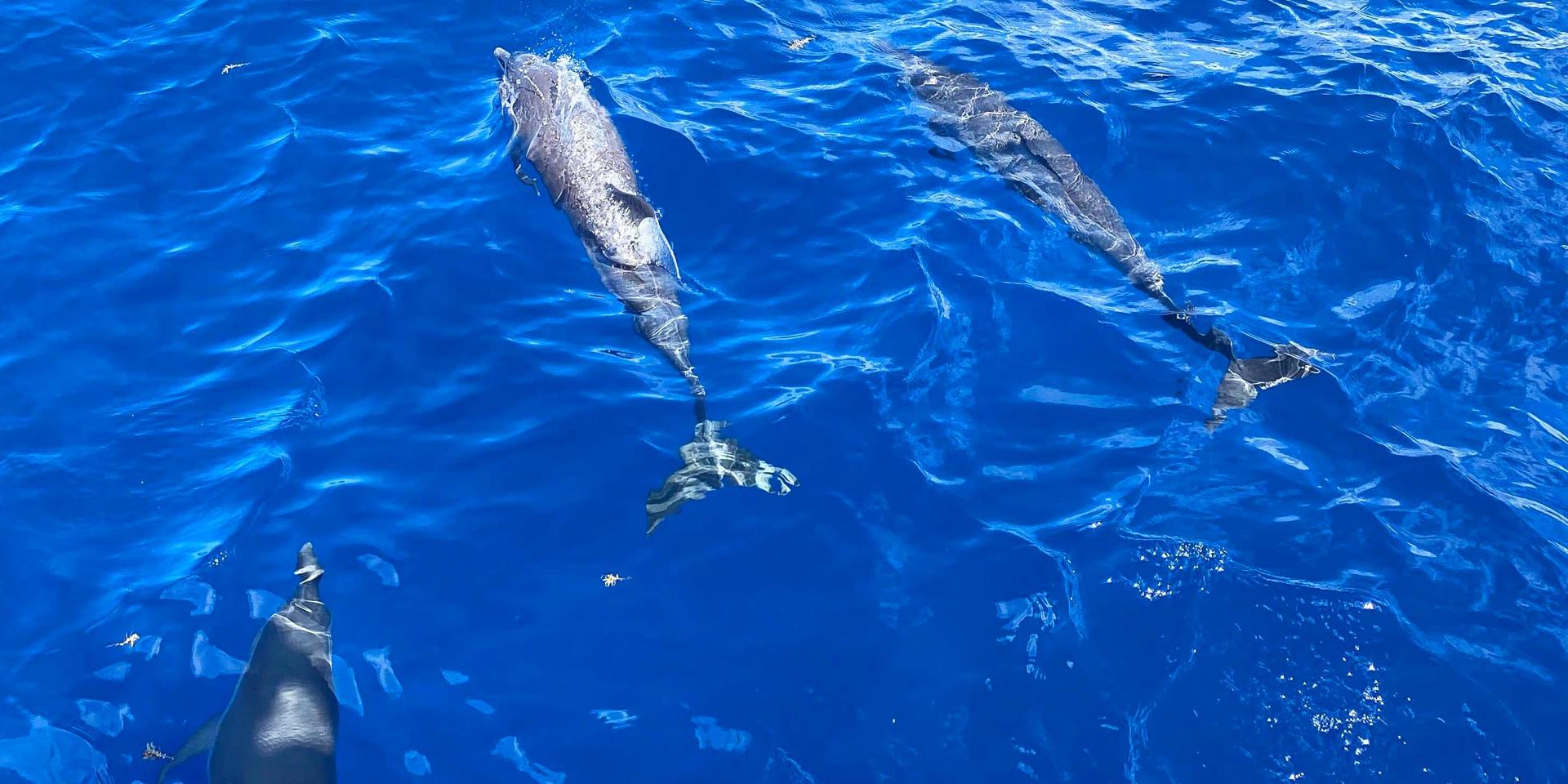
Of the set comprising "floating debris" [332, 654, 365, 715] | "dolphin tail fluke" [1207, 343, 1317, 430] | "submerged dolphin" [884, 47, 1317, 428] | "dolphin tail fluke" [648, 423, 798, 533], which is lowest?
"floating debris" [332, 654, 365, 715]

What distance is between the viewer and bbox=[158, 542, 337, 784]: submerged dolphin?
22.5ft

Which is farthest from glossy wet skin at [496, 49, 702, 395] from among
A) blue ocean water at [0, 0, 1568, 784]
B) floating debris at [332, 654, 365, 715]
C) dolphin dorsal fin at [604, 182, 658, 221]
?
floating debris at [332, 654, 365, 715]

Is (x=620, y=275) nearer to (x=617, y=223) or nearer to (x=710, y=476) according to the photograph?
(x=617, y=223)

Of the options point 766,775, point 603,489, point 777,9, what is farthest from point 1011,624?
point 777,9

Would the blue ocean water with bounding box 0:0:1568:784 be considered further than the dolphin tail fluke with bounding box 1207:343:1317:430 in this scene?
No

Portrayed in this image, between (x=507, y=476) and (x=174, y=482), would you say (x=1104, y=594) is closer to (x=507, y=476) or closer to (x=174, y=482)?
(x=507, y=476)

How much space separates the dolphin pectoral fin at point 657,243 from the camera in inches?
428

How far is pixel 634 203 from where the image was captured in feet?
36.4

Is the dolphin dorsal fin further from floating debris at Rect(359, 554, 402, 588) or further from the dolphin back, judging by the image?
the dolphin back

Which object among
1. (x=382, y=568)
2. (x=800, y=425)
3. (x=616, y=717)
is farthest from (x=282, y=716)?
(x=800, y=425)

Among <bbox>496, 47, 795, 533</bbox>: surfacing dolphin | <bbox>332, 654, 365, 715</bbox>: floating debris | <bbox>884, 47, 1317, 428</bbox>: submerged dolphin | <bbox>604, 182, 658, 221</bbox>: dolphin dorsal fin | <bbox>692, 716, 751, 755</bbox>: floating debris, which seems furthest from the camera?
<bbox>604, 182, 658, 221</bbox>: dolphin dorsal fin

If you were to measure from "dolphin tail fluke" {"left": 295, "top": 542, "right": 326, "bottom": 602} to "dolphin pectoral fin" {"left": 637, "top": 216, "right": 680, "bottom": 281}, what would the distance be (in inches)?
169

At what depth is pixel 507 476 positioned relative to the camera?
9055 millimetres

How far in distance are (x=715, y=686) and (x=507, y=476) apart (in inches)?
107
